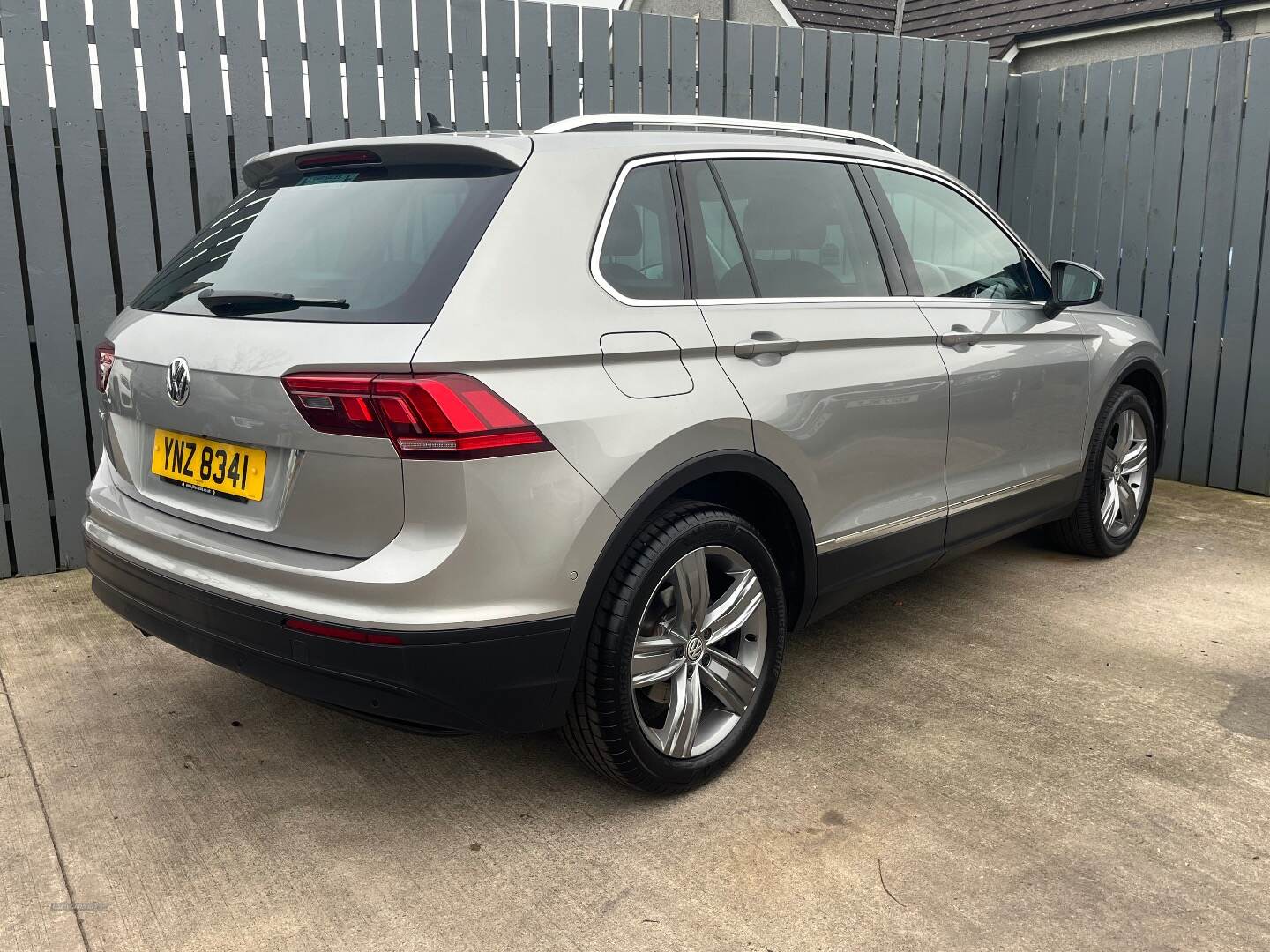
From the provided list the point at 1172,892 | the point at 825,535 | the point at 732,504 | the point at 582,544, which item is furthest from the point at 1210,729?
the point at 582,544

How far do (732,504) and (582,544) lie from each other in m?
0.77

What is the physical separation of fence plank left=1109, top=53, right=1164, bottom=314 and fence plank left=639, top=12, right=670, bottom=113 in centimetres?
303

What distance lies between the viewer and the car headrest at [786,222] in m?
3.18

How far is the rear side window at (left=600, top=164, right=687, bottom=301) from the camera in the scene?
2.71 meters

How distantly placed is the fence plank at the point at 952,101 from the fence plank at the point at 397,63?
3.64 metres

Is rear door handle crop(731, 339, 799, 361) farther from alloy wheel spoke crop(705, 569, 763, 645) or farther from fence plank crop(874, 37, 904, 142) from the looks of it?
fence plank crop(874, 37, 904, 142)

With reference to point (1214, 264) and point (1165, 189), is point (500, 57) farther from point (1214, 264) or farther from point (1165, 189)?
point (1214, 264)

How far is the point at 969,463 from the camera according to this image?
151 inches

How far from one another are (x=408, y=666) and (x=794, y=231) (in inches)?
72.1

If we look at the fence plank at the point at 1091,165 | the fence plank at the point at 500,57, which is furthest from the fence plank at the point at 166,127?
the fence plank at the point at 1091,165

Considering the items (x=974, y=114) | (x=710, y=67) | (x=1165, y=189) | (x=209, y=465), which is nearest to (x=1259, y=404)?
(x=1165, y=189)

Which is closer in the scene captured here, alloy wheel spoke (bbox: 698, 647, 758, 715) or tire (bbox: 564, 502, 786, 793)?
tire (bbox: 564, 502, 786, 793)

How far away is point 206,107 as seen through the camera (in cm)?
486

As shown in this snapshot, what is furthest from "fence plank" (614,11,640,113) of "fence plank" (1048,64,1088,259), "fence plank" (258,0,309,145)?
"fence plank" (1048,64,1088,259)
